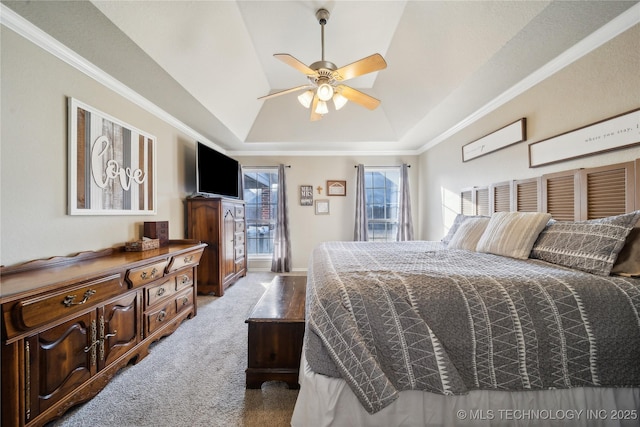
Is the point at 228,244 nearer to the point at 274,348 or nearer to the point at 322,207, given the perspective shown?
the point at 322,207

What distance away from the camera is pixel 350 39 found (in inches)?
100

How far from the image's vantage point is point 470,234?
7.47ft

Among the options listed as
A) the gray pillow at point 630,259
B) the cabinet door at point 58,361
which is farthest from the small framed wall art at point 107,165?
the gray pillow at point 630,259

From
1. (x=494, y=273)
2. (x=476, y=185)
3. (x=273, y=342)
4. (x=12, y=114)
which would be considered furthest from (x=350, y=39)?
(x=273, y=342)

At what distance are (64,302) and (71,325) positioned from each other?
0.60ft

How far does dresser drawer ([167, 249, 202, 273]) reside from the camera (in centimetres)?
227

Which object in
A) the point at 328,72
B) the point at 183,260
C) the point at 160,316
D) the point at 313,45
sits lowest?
Result: the point at 160,316

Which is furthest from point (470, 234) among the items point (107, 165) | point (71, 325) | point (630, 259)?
point (107, 165)

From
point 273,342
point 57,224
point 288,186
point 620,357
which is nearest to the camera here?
point 620,357

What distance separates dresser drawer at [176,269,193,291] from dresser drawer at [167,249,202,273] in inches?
3.7

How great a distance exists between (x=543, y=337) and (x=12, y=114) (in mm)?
3138

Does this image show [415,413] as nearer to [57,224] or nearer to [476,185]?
[57,224]

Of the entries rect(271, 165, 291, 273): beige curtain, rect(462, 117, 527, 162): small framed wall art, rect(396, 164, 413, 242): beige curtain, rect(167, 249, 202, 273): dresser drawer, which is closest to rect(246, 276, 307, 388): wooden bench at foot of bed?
rect(167, 249, 202, 273): dresser drawer

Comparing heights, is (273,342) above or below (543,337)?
below
